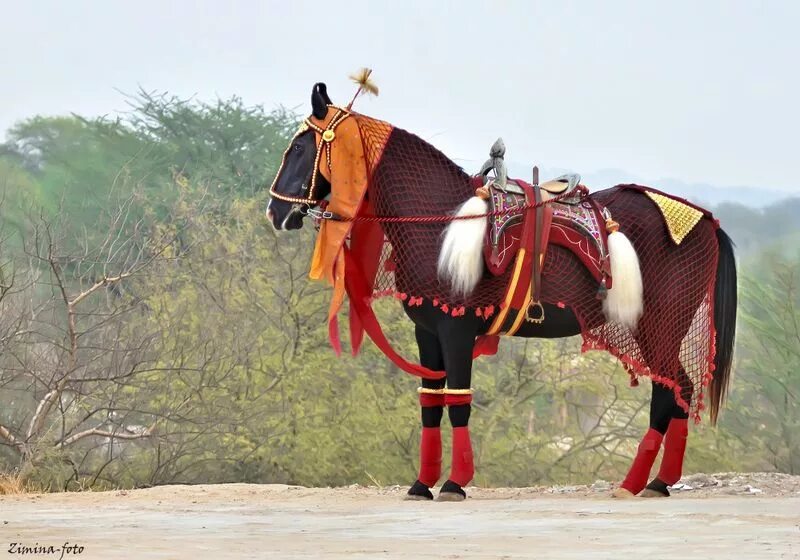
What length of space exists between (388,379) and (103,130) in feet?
59.5

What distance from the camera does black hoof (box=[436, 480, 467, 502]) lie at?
938 centimetres

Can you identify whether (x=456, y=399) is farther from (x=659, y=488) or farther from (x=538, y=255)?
(x=659, y=488)

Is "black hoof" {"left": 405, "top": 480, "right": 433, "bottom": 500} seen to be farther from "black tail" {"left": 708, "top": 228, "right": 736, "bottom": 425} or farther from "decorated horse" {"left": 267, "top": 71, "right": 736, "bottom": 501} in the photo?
"black tail" {"left": 708, "top": 228, "right": 736, "bottom": 425}

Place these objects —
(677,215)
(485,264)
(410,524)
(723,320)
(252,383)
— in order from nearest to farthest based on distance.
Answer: (410,524) → (485,264) → (677,215) → (723,320) → (252,383)

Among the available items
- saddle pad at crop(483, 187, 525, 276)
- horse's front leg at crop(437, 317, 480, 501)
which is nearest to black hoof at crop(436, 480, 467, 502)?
horse's front leg at crop(437, 317, 480, 501)

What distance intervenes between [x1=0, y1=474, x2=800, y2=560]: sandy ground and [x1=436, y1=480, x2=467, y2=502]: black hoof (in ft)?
0.24

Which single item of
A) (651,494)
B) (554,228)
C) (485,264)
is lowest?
(651,494)

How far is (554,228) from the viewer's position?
9.51 m

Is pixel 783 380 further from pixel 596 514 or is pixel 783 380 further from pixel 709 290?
pixel 596 514

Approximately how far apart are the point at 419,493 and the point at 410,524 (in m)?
1.54

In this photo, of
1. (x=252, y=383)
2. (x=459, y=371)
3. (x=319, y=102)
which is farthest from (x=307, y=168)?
(x=252, y=383)

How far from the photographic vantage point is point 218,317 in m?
16.6

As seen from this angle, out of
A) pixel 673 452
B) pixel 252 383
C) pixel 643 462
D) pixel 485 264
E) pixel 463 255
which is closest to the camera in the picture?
pixel 463 255

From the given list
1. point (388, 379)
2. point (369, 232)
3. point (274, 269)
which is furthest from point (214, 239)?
point (369, 232)
